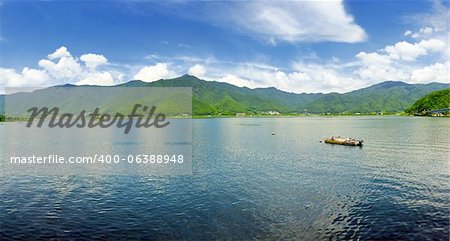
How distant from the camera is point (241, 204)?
38812mm

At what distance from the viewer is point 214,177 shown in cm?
5459

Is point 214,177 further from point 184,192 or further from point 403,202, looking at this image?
point 403,202

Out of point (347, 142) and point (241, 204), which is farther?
point (347, 142)

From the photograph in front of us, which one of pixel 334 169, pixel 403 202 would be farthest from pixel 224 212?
pixel 334 169

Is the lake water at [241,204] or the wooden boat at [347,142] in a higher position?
the wooden boat at [347,142]

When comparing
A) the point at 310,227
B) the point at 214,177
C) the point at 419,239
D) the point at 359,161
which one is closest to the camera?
the point at 419,239

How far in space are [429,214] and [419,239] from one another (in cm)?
782

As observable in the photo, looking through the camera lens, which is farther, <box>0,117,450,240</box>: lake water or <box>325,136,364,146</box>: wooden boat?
<box>325,136,364,146</box>: wooden boat

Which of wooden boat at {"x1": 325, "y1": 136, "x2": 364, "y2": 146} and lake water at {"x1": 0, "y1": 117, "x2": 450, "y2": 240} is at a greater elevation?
wooden boat at {"x1": 325, "y1": 136, "x2": 364, "y2": 146}

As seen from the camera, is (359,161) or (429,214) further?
(359,161)

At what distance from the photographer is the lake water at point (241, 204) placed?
1204 inches

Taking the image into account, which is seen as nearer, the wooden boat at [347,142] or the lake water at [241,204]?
the lake water at [241,204]

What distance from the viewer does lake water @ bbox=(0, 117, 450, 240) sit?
30578 millimetres

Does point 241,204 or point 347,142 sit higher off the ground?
point 347,142
